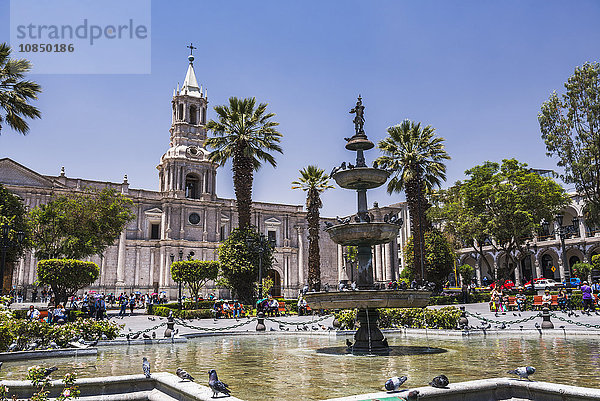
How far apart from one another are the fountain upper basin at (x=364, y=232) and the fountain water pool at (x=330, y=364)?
8.12 feet

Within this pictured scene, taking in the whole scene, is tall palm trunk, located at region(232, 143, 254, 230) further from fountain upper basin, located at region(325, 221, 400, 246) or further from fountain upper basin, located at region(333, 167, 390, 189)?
fountain upper basin, located at region(325, 221, 400, 246)

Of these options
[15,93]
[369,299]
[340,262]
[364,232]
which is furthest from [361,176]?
[340,262]

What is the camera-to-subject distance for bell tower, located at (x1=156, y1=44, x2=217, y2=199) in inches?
1836

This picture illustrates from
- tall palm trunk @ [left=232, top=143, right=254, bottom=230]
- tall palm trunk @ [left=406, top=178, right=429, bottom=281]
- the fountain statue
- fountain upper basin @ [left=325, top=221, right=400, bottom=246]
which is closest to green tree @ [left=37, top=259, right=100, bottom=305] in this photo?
tall palm trunk @ [left=232, top=143, right=254, bottom=230]

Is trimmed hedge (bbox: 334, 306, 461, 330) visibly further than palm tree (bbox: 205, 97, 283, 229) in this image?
No

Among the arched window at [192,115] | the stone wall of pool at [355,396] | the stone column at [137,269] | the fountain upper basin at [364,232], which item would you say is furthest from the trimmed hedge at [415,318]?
the arched window at [192,115]

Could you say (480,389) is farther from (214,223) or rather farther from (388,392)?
(214,223)

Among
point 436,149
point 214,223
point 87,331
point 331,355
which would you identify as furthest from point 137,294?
point 331,355

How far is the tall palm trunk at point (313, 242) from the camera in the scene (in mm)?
33250

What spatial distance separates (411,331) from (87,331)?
874 cm

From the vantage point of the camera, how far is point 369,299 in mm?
9164

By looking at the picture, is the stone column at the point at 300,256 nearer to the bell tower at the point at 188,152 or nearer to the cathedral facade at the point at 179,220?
the cathedral facade at the point at 179,220

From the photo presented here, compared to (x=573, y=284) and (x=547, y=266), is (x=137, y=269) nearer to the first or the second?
(x=573, y=284)

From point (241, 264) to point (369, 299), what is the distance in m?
18.9
